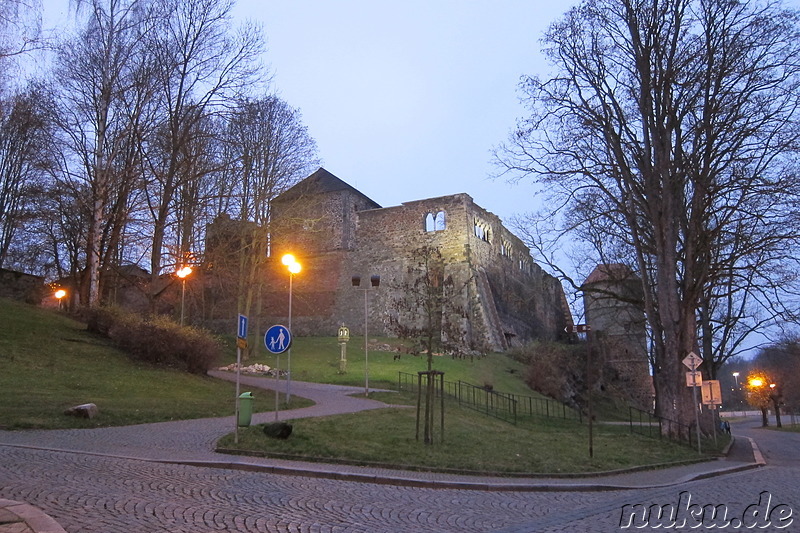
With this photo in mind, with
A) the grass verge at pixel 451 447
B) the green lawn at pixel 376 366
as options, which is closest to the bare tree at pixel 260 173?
the green lawn at pixel 376 366

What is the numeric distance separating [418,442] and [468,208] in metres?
34.3

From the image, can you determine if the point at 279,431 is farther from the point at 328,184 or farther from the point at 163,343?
the point at 328,184

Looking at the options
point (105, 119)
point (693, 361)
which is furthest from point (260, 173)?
point (693, 361)

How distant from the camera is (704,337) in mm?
26516

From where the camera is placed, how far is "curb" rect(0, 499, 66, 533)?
4.79m

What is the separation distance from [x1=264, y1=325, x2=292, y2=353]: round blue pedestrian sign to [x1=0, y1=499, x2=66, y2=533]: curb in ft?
21.8

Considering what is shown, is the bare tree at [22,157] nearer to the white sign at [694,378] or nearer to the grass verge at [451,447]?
the grass verge at [451,447]

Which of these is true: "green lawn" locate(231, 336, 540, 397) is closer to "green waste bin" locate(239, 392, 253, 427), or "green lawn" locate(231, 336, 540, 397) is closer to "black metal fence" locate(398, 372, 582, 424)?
"black metal fence" locate(398, 372, 582, 424)

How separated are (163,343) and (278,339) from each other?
9935 mm

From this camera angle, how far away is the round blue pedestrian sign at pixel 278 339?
12055 mm

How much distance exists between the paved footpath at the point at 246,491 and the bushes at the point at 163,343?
8984 millimetres

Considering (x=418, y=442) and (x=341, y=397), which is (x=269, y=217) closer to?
(x=341, y=397)

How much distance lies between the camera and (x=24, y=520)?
501cm

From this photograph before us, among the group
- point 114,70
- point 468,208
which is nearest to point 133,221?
point 114,70
